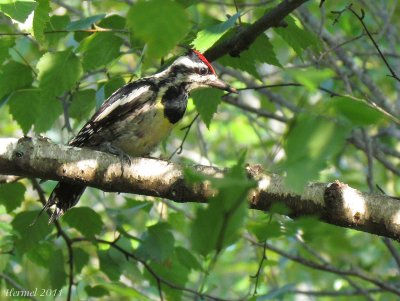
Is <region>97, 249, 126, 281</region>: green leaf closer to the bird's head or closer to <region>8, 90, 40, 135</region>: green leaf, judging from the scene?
<region>8, 90, 40, 135</region>: green leaf

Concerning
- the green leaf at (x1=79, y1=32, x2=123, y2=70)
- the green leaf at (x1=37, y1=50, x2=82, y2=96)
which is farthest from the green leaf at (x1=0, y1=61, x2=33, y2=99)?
the green leaf at (x1=79, y1=32, x2=123, y2=70)

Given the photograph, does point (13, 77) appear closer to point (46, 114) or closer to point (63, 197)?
point (46, 114)

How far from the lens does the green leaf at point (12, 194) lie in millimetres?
3443

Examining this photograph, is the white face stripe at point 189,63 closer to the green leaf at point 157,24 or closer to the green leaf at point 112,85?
the green leaf at point 112,85

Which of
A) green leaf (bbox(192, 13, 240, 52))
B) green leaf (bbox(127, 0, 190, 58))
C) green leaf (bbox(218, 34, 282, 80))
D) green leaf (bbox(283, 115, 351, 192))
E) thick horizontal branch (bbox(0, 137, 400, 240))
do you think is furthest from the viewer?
green leaf (bbox(218, 34, 282, 80))

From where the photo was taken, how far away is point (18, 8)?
7.71 feet

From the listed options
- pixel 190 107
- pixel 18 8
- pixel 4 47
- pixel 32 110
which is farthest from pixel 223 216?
Answer: pixel 190 107

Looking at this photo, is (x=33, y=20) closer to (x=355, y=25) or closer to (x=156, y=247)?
(x=156, y=247)

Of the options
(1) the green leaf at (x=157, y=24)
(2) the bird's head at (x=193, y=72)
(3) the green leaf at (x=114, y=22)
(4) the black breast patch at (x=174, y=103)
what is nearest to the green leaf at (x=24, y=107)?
(3) the green leaf at (x=114, y=22)

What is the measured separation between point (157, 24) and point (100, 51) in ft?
6.47

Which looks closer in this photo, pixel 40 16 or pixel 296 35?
pixel 40 16

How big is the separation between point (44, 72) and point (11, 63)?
0.34 metres

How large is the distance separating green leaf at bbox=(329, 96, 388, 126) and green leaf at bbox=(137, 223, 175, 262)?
96.3 inches

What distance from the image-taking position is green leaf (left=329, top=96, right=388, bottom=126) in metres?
1.14
